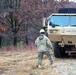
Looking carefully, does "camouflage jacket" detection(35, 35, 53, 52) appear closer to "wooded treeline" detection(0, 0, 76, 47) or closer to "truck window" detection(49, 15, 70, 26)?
"truck window" detection(49, 15, 70, 26)

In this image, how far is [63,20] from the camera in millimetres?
17516

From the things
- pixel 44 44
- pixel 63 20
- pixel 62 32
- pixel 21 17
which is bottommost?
pixel 44 44

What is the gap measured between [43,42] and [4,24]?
20036 millimetres

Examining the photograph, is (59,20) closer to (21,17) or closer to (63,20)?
(63,20)

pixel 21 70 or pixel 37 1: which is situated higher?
pixel 37 1

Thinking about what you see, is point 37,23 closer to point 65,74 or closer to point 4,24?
point 4,24

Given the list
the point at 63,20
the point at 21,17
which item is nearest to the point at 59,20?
the point at 63,20

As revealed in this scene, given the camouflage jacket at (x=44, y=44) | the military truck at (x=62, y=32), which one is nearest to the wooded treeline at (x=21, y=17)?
the military truck at (x=62, y=32)

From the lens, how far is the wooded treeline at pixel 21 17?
3431cm

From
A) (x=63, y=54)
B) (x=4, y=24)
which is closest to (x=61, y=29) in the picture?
(x=63, y=54)

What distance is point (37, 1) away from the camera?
1487 inches

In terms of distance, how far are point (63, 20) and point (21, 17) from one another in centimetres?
1771

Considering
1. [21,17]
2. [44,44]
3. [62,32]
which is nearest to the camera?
[44,44]

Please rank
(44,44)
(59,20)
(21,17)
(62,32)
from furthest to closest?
(21,17), (59,20), (62,32), (44,44)
